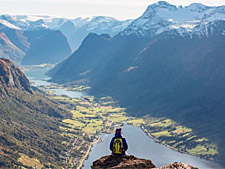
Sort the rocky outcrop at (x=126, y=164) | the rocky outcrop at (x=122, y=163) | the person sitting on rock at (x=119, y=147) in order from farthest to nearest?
the person sitting on rock at (x=119, y=147) < the rocky outcrop at (x=122, y=163) < the rocky outcrop at (x=126, y=164)

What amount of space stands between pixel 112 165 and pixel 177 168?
9226 mm

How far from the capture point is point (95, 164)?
45.0m

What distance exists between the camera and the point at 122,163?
43.4 m

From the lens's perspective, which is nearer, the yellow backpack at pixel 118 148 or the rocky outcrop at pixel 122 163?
the rocky outcrop at pixel 122 163

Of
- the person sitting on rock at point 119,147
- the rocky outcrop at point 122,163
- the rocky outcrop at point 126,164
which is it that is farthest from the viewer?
the person sitting on rock at point 119,147

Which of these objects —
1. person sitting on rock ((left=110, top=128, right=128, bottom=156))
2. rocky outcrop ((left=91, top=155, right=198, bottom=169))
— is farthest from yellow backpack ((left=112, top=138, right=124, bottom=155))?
rocky outcrop ((left=91, top=155, right=198, bottom=169))

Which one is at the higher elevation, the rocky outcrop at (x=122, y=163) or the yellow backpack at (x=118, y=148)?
the yellow backpack at (x=118, y=148)

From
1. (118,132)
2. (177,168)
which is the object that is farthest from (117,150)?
(177,168)

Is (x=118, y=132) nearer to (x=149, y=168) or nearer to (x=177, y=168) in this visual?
(x=149, y=168)

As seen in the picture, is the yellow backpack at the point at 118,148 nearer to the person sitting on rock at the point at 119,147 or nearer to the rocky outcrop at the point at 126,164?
the person sitting on rock at the point at 119,147

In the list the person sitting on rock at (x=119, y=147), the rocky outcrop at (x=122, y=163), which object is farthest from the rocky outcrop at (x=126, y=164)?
the person sitting on rock at (x=119, y=147)

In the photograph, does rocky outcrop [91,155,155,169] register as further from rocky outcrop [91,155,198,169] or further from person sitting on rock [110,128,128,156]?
person sitting on rock [110,128,128,156]

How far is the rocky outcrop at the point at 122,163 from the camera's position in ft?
137

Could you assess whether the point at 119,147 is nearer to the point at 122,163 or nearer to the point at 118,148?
the point at 118,148
